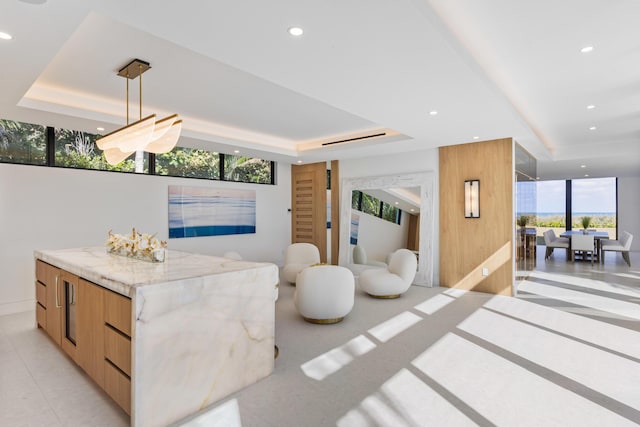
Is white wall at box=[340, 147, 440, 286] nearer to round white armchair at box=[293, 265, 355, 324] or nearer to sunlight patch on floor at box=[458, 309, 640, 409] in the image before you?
sunlight patch on floor at box=[458, 309, 640, 409]

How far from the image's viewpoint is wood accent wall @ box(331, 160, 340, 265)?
25.4ft

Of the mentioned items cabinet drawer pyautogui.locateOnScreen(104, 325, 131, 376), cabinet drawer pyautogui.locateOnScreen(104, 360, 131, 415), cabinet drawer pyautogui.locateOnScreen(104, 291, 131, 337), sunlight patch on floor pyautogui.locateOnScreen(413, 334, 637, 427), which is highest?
cabinet drawer pyautogui.locateOnScreen(104, 291, 131, 337)

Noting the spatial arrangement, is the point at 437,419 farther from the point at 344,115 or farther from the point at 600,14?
the point at 344,115

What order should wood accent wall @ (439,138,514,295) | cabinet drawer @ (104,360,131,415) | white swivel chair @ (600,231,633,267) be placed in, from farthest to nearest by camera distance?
white swivel chair @ (600,231,633,267) → wood accent wall @ (439,138,514,295) → cabinet drawer @ (104,360,131,415)

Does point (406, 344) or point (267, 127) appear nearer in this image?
point (406, 344)

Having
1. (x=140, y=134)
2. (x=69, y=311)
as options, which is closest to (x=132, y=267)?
(x=69, y=311)

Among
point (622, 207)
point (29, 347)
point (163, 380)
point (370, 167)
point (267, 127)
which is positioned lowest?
point (29, 347)

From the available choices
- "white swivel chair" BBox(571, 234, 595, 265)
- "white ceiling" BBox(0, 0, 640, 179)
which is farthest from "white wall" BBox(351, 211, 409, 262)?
"white swivel chair" BBox(571, 234, 595, 265)

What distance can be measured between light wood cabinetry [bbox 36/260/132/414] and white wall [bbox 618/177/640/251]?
15360mm

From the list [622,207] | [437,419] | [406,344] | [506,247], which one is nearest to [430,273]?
[506,247]

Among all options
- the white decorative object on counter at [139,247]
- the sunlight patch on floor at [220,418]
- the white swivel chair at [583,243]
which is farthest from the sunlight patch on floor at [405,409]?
the white swivel chair at [583,243]

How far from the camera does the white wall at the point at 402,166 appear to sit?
6.33 metres

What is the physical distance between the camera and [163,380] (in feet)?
7.11

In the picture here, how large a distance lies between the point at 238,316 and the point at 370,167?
5.21 meters
